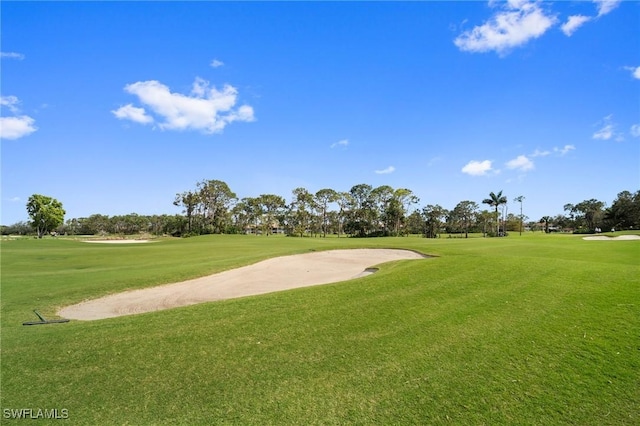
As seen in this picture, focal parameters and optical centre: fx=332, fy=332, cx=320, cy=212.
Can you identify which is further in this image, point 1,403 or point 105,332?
point 105,332

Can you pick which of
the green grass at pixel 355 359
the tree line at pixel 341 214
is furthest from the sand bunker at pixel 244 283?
the tree line at pixel 341 214

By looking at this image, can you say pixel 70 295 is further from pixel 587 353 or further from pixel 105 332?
pixel 587 353

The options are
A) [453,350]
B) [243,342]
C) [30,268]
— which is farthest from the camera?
[30,268]

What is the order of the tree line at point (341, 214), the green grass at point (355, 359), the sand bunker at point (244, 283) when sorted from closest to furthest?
1. the green grass at point (355, 359)
2. the sand bunker at point (244, 283)
3. the tree line at point (341, 214)

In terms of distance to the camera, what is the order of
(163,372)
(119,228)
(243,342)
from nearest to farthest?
1. (163,372)
2. (243,342)
3. (119,228)

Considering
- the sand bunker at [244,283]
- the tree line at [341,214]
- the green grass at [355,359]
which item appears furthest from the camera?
the tree line at [341,214]

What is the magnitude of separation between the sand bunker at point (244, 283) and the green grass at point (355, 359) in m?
1.75

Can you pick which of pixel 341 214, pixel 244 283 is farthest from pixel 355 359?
pixel 341 214

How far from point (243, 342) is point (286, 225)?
97.1m

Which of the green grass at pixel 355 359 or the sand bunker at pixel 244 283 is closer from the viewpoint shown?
the green grass at pixel 355 359

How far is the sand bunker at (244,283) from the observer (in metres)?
11.2

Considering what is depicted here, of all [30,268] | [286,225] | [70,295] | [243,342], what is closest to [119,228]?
[286,225]

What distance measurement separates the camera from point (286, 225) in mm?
103875

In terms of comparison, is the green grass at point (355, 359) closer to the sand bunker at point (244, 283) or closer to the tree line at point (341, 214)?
the sand bunker at point (244, 283)
